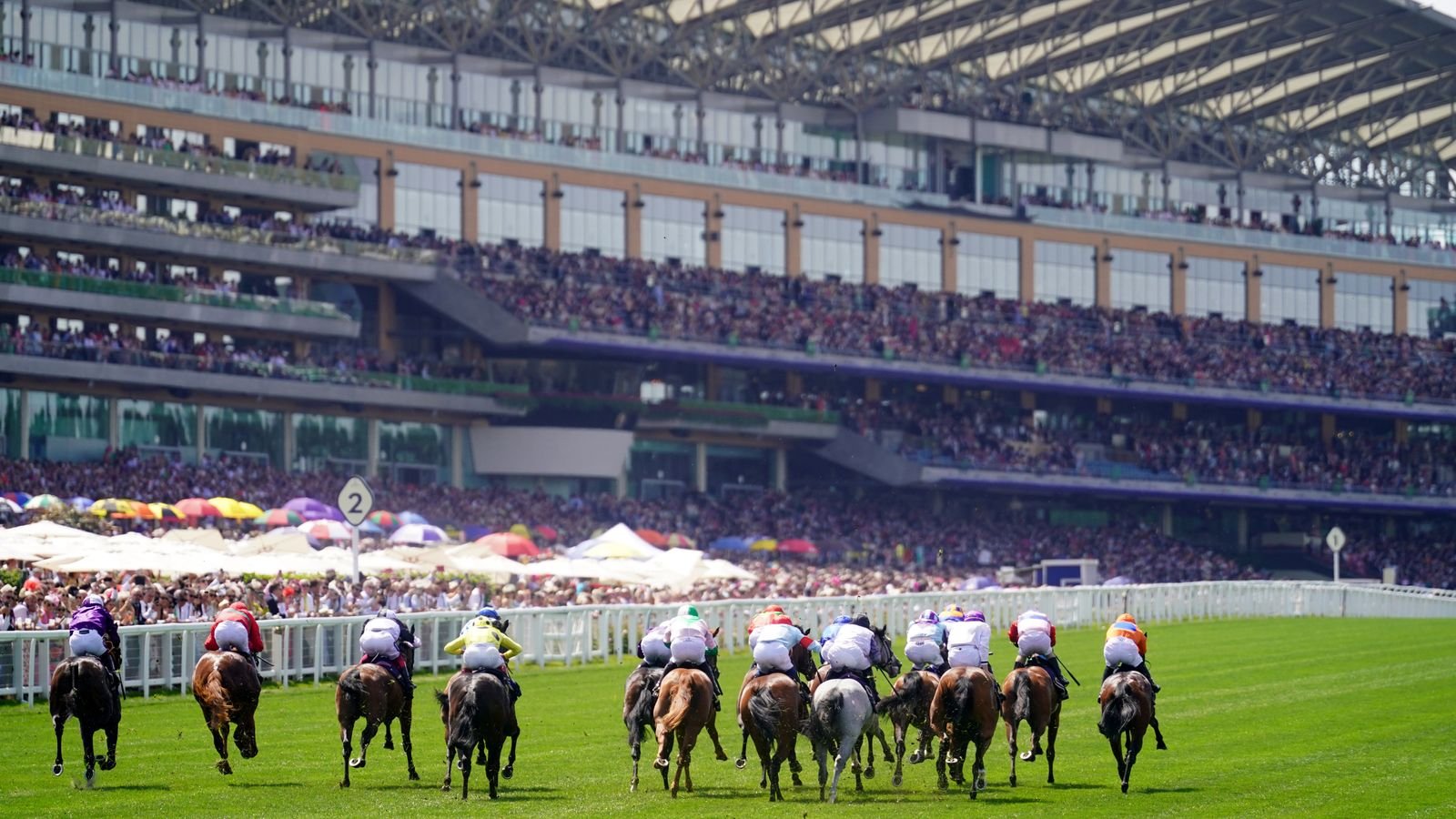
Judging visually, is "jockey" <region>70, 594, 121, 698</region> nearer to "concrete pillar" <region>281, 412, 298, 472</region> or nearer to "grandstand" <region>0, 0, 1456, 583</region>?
"grandstand" <region>0, 0, 1456, 583</region>

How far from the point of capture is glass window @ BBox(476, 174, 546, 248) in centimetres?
6781

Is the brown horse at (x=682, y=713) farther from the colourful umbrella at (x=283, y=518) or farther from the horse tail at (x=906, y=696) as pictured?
the colourful umbrella at (x=283, y=518)

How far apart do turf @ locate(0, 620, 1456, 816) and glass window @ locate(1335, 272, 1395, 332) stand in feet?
182

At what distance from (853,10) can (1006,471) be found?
15.7 m

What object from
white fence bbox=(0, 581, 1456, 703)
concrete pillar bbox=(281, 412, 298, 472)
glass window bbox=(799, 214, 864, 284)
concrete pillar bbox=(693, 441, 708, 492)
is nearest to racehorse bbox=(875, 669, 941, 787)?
white fence bbox=(0, 581, 1456, 703)

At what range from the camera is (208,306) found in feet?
192

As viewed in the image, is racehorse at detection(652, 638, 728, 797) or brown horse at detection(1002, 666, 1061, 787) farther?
brown horse at detection(1002, 666, 1061, 787)

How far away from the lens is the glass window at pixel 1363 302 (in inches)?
3329

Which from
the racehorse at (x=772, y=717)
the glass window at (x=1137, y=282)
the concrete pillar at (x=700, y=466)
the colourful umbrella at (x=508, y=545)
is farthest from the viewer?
the glass window at (x=1137, y=282)

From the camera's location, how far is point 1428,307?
283ft

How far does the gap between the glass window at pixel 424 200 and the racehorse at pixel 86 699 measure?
4804cm

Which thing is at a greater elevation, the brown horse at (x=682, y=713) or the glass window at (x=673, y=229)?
the glass window at (x=673, y=229)

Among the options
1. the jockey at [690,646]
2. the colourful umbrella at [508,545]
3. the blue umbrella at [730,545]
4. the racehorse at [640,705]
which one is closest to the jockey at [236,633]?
the racehorse at [640,705]

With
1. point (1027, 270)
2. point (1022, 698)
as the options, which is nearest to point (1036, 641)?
point (1022, 698)
